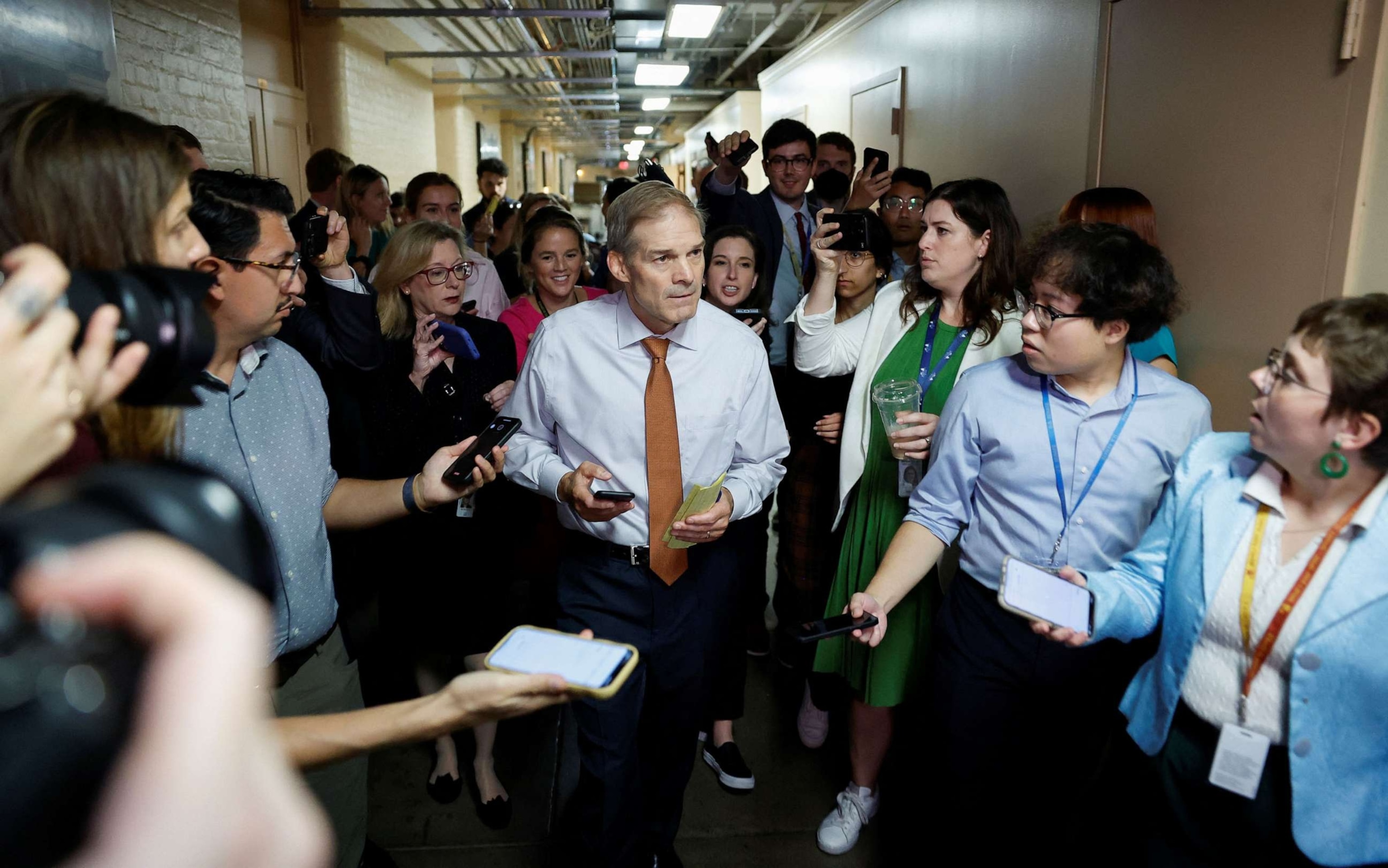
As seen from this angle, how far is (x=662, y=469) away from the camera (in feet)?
6.30

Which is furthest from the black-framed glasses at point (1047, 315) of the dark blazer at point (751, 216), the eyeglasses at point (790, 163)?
the eyeglasses at point (790, 163)

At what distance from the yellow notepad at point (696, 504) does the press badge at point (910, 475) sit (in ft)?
1.80

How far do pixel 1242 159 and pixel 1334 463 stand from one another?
1561 mm

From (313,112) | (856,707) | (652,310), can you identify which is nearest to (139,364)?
(652,310)

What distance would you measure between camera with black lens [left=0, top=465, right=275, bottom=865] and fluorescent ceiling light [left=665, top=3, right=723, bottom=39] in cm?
675

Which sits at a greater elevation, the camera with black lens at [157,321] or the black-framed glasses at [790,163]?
the black-framed glasses at [790,163]

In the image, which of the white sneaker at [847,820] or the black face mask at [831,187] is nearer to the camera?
the white sneaker at [847,820]

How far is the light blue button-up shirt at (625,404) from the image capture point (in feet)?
6.36

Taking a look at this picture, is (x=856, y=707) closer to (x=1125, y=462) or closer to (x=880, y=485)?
(x=880, y=485)

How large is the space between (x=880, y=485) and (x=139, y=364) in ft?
5.99

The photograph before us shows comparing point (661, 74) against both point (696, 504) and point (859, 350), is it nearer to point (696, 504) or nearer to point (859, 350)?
point (859, 350)

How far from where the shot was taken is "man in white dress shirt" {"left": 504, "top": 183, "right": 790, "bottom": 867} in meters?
1.91

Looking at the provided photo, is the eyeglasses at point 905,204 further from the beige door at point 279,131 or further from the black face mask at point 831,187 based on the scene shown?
the beige door at point 279,131

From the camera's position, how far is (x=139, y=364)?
71 centimetres
